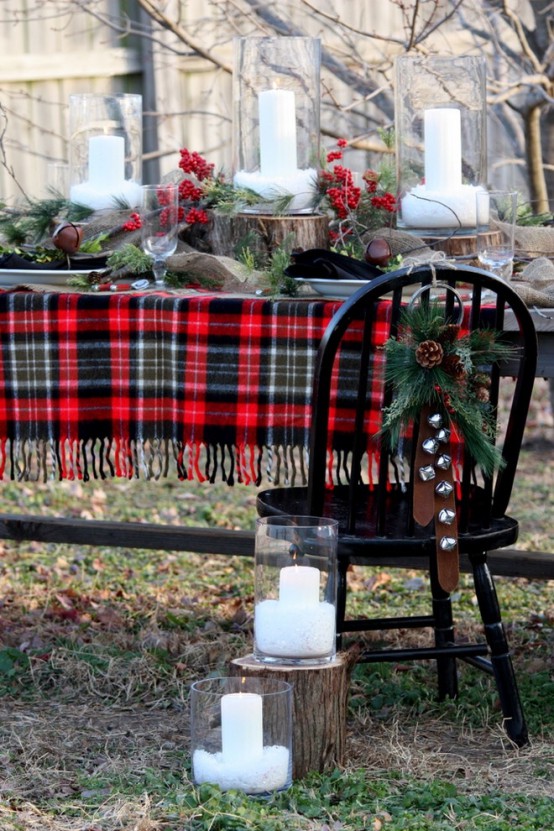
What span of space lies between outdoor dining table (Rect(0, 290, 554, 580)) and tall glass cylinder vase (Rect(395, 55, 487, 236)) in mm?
426

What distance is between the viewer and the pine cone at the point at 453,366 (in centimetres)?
251

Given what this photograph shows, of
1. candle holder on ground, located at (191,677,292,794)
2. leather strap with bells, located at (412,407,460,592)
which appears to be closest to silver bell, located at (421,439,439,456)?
leather strap with bells, located at (412,407,460,592)

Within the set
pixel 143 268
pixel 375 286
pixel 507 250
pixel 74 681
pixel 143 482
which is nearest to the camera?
pixel 375 286

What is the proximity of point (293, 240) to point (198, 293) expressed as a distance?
1.05ft

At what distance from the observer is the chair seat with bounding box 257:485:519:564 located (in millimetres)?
2617

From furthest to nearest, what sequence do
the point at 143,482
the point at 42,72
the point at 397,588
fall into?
the point at 42,72 → the point at 143,482 → the point at 397,588

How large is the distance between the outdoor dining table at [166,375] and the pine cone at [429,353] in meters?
0.19

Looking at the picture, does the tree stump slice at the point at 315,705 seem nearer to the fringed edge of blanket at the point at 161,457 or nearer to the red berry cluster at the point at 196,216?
the fringed edge of blanket at the point at 161,457

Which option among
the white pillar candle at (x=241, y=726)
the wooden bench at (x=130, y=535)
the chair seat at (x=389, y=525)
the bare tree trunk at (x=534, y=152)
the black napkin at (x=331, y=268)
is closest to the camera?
the white pillar candle at (x=241, y=726)

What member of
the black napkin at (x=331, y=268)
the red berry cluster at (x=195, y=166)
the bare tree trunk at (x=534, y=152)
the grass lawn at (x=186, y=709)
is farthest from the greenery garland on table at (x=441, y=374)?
the bare tree trunk at (x=534, y=152)

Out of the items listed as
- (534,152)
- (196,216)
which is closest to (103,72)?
(534,152)

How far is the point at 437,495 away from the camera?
2586 mm

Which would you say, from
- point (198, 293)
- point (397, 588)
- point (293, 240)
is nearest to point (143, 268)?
point (198, 293)

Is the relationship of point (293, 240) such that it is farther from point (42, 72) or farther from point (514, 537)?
point (42, 72)
